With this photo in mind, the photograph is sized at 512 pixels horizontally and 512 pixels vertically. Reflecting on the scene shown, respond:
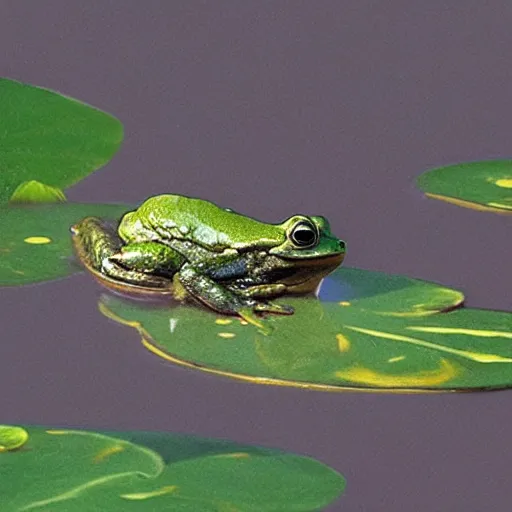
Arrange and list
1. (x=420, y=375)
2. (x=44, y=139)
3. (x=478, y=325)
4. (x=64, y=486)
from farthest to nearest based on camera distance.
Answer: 1. (x=44, y=139)
2. (x=478, y=325)
3. (x=420, y=375)
4. (x=64, y=486)

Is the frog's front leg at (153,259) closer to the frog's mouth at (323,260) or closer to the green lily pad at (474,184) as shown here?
the frog's mouth at (323,260)

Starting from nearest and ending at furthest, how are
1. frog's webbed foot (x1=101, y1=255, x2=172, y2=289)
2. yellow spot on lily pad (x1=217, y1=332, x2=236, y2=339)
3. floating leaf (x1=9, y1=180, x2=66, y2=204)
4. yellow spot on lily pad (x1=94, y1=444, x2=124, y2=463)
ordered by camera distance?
yellow spot on lily pad (x1=94, y1=444, x2=124, y2=463), yellow spot on lily pad (x1=217, y1=332, x2=236, y2=339), frog's webbed foot (x1=101, y1=255, x2=172, y2=289), floating leaf (x1=9, y1=180, x2=66, y2=204)

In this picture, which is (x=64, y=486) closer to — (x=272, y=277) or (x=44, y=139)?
(x=272, y=277)

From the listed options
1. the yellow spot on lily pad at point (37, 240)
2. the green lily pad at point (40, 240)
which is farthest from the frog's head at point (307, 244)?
the yellow spot on lily pad at point (37, 240)

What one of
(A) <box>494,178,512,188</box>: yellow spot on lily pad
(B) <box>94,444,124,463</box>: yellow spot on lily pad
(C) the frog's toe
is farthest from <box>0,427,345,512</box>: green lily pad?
(A) <box>494,178,512,188</box>: yellow spot on lily pad

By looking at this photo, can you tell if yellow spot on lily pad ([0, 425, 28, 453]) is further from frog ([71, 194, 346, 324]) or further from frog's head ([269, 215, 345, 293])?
frog's head ([269, 215, 345, 293])

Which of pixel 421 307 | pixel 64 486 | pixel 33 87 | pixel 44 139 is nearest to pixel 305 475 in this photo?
pixel 64 486
